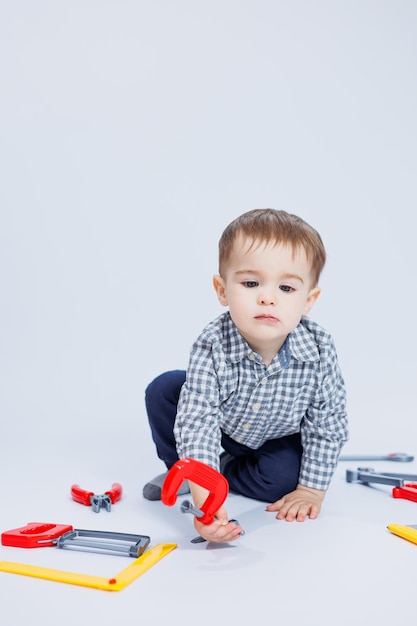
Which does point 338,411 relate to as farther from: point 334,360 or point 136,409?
point 136,409

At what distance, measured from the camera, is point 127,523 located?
1.83 meters

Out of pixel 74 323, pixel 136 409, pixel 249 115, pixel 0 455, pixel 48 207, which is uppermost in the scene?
pixel 249 115

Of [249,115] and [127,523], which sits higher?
[249,115]

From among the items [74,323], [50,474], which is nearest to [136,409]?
[74,323]

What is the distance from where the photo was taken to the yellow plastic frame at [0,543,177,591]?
1433 mm

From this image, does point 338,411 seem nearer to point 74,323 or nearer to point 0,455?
point 0,455

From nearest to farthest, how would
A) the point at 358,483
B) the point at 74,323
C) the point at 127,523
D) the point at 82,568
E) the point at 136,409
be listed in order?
1. the point at 82,568
2. the point at 127,523
3. the point at 358,483
4. the point at 136,409
5. the point at 74,323

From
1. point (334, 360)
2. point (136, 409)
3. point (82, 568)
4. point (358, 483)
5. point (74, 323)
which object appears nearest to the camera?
point (82, 568)

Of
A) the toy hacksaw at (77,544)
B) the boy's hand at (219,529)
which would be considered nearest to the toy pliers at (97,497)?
the toy hacksaw at (77,544)

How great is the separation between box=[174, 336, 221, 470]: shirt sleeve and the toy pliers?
237 mm

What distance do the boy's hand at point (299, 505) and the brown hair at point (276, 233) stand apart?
0.54m

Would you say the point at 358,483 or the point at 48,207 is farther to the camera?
the point at 48,207

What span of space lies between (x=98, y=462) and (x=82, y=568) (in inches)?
32.5

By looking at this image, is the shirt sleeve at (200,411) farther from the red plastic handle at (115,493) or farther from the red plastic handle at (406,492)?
the red plastic handle at (406,492)
